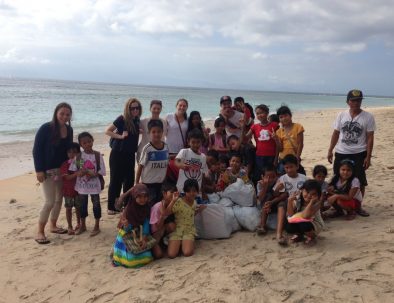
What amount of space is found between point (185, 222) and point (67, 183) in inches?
69.0

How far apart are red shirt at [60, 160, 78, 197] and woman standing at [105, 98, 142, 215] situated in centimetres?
73

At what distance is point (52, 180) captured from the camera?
4.96m

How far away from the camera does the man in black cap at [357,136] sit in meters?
5.09

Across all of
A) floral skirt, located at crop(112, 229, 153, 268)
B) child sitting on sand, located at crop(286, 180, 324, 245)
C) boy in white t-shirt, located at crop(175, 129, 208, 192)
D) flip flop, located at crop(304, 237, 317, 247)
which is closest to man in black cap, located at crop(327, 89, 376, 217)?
child sitting on sand, located at crop(286, 180, 324, 245)

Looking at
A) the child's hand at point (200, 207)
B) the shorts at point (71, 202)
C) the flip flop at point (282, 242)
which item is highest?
the child's hand at point (200, 207)

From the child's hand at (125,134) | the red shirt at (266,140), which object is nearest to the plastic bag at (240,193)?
the red shirt at (266,140)

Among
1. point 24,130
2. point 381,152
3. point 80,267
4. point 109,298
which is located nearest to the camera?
point 109,298

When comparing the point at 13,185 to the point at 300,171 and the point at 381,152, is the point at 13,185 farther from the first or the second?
the point at 381,152

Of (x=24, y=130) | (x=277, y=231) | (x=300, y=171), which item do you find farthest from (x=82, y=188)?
(x=24, y=130)

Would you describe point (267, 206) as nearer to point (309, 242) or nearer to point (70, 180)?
point (309, 242)

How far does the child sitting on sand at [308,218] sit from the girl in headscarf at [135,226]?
5.60ft

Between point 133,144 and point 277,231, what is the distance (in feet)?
8.15

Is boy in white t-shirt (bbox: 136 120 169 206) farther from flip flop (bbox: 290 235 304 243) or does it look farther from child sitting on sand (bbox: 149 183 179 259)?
flip flop (bbox: 290 235 304 243)

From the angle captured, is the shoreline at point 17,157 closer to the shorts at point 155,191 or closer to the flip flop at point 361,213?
the shorts at point 155,191
